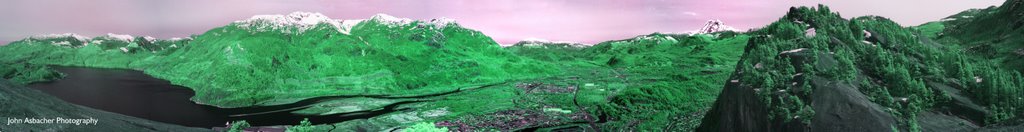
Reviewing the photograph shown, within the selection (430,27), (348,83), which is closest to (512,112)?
(348,83)

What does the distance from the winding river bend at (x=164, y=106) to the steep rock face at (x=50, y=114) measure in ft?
33.0

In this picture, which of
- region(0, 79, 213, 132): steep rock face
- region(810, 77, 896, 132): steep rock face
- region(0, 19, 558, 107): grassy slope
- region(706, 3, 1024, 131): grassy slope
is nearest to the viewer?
region(810, 77, 896, 132): steep rock face

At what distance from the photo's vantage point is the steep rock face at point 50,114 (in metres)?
39.3

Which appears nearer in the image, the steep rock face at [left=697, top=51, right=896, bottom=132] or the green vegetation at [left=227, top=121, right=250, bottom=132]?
the steep rock face at [left=697, top=51, right=896, bottom=132]

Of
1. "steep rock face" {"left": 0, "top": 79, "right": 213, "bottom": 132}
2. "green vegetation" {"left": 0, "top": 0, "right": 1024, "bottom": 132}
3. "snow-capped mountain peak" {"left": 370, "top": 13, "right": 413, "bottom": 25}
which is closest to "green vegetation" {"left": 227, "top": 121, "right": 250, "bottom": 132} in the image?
"green vegetation" {"left": 0, "top": 0, "right": 1024, "bottom": 132}

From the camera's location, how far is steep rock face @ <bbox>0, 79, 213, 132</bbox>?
129 ft

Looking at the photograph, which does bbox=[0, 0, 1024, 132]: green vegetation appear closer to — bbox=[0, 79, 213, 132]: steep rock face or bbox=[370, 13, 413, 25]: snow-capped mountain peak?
bbox=[370, 13, 413, 25]: snow-capped mountain peak

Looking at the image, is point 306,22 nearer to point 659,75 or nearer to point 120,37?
point 120,37

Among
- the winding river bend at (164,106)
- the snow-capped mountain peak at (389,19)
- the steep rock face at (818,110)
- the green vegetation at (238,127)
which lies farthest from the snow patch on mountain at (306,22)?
the steep rock face at (818,110)

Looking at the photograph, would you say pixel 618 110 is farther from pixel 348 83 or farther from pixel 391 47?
pixel 391 47

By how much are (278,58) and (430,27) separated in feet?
184

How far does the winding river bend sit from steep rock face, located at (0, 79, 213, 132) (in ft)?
33.0

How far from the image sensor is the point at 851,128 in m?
25.3

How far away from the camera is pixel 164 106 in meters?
82.0
